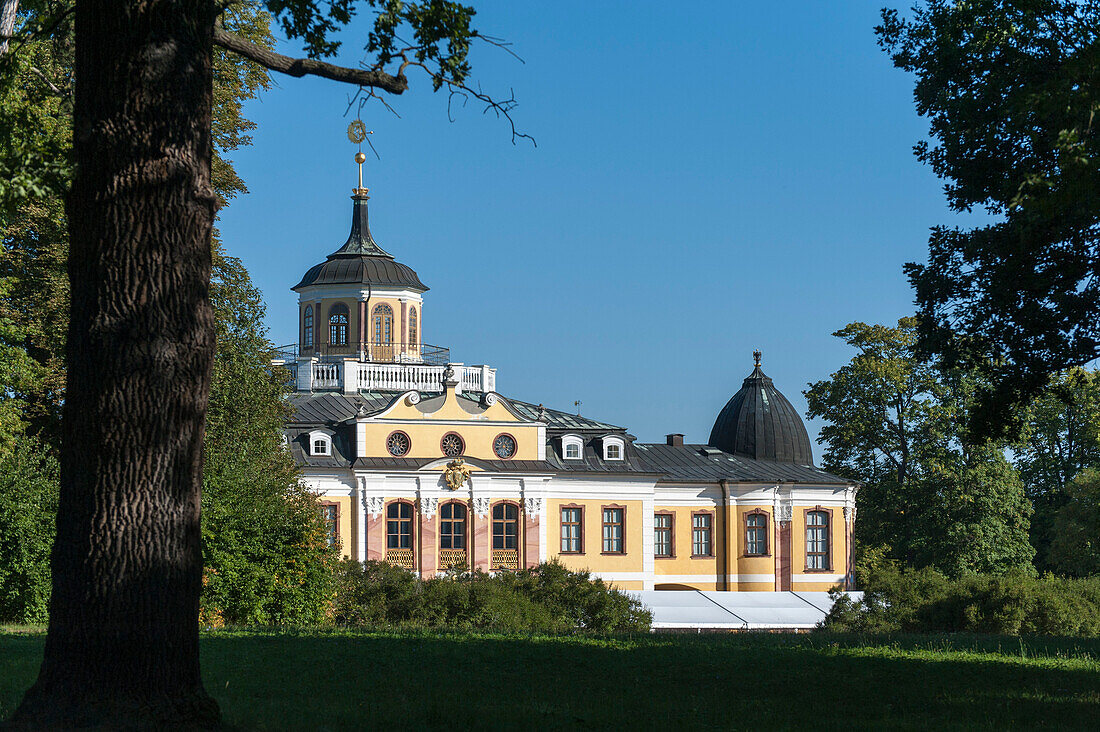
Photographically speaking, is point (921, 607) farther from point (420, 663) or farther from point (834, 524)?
point (834, 524)

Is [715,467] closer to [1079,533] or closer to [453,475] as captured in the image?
[453,475]

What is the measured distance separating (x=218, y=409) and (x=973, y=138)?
18992 millimetres

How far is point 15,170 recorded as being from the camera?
9727 mm

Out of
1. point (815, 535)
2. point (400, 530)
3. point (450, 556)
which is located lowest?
point (450, 556)

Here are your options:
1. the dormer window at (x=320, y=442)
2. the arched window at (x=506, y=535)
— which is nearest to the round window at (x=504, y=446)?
the arched window at (x=506, y=535)

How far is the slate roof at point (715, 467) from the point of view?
54.3 m

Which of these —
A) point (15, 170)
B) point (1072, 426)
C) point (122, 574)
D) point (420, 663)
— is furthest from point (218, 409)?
point (1072, 426)

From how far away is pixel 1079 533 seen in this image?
48.7 m

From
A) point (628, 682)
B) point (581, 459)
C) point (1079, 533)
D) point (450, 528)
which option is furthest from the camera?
point (581, 459)

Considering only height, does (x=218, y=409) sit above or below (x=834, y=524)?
above

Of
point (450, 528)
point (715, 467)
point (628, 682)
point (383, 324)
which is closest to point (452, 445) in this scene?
point (450, 528)

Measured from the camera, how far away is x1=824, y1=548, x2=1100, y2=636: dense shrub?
26234mm

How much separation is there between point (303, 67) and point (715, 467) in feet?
159

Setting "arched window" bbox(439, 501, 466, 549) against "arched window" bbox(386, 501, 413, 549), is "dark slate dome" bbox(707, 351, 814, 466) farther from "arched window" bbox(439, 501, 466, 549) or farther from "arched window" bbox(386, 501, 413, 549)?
"arched window" bbox(386, 501, 413, 549)
